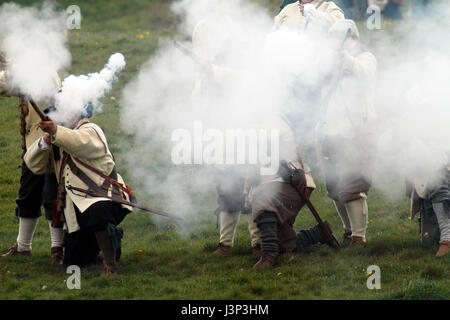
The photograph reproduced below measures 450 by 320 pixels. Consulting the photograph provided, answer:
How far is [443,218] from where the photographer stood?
8.24 m

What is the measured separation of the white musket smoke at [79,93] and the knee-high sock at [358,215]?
10.3 feet

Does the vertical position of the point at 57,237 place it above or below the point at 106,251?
above

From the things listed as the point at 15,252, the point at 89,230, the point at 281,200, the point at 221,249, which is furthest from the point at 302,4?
the point at 15,252

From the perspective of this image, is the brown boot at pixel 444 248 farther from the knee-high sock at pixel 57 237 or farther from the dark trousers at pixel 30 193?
the dark trousers at pixel 30 193

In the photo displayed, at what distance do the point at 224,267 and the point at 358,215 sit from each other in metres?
1.75

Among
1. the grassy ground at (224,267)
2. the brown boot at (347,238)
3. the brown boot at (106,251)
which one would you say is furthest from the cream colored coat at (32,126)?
the brown boot at (347,238)

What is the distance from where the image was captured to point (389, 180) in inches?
462

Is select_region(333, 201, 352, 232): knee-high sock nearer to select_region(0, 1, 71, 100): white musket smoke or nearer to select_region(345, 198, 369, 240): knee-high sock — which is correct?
select_region(345, 198, 369, 240): knee-high sock

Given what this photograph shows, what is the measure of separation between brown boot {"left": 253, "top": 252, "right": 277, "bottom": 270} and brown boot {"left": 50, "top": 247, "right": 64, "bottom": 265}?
91.1 inches

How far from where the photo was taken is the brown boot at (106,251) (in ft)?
26.3

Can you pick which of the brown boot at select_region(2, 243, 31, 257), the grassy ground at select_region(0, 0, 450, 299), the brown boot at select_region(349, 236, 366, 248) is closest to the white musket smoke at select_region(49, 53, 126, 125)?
the grassy ground at select_region(0, 0, 450, 299)

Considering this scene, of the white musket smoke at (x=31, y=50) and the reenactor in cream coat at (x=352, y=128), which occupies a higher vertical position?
the white musket smoke at (x=31, y=50)

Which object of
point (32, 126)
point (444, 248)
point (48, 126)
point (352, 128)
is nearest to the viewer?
point (48, 126)

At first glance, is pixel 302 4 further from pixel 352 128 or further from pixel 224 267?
pixel 224 267
